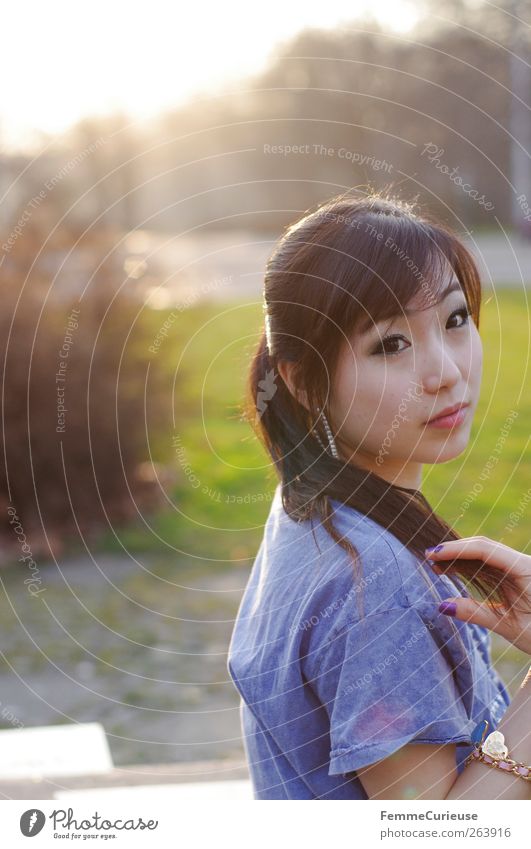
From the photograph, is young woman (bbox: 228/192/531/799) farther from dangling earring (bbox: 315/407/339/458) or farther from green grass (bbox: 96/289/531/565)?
green grass (bbox: 96/289/531/565)

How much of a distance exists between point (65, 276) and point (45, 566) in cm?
153

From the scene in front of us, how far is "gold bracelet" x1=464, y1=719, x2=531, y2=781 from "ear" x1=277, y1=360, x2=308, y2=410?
0.48m

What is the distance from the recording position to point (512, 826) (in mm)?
1460

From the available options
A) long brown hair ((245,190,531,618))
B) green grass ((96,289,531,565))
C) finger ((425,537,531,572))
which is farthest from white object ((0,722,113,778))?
finger ((425,537,531,572))

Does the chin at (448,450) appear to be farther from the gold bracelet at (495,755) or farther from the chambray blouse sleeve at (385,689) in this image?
the gold bracelet at (495,755)

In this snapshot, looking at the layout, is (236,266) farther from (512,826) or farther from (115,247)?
(512,826)

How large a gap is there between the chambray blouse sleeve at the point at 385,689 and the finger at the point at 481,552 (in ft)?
0.29

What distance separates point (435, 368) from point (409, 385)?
0.04 metres

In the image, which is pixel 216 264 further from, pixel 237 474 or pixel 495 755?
pixel 495 755

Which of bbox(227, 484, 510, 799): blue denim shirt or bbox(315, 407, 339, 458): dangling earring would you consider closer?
bbox(227, 484, 510, 799): blue denim shirt

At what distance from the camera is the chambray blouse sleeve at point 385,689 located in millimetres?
1188

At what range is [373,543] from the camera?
124cm

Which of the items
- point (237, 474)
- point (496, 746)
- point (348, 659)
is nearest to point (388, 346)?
point (348, 659)

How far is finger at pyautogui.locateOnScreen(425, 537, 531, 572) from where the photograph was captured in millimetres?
1249
